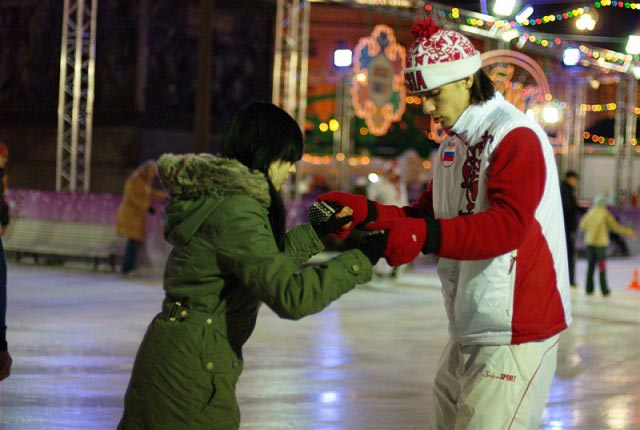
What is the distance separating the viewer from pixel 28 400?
775 centimetres

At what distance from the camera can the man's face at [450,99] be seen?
3.94m

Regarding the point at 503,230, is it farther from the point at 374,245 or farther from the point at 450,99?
the point at 450,99

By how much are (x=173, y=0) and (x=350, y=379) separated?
965 inches

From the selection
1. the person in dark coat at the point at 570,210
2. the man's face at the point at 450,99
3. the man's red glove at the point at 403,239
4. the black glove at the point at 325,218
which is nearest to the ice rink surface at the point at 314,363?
the person in dark coat at the point at 570,210

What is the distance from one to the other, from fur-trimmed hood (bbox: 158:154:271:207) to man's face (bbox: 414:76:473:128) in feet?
2.62

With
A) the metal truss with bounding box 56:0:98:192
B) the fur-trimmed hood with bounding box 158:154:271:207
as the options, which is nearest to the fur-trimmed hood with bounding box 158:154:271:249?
the fur-trimmed hood with bounding box 158:154:271:207

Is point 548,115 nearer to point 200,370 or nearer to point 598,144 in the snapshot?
point 200,370

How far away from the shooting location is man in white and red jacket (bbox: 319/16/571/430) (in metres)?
3.57

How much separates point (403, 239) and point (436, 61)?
31.7 inches

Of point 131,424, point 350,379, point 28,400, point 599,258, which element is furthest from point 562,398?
point 599,258

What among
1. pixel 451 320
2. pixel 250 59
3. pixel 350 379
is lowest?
pixel 350 379

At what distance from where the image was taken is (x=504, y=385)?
379cm

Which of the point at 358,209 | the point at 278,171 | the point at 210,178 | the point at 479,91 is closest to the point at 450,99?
the point at 479,91

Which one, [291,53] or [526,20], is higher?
[526,20]
